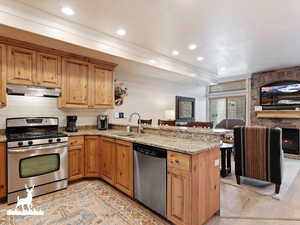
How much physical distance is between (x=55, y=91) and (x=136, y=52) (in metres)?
1.77

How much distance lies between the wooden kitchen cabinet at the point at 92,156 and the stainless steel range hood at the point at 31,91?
1.03 meters

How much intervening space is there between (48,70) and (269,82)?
6160 millimetres

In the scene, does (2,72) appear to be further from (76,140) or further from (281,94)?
(281,94)

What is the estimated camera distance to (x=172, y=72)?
14.7 ft

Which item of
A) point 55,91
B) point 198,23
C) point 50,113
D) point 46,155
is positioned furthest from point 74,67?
point 198,23

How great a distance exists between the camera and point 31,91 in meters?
2.82

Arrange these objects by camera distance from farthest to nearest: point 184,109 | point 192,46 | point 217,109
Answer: point 217,109 → point 184,109 → point 192,46

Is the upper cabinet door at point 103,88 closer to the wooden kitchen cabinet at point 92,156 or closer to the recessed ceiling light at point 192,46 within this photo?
the wooden kitchen cabinet at point 92,156

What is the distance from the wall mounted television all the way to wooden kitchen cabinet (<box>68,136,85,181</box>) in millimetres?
5601

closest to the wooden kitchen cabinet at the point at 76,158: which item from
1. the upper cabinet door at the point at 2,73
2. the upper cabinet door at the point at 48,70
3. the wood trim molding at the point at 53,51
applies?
the upper cabinet door at the point at 48,70

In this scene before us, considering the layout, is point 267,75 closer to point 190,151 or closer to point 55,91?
point 190,151

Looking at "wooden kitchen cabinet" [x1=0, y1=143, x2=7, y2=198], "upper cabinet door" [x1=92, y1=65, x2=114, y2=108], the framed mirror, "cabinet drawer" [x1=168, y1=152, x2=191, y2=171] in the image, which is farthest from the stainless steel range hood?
the framed mirror

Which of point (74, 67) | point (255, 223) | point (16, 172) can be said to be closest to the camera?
point (255, 223)

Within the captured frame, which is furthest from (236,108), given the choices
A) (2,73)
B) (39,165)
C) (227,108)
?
(2,73)
